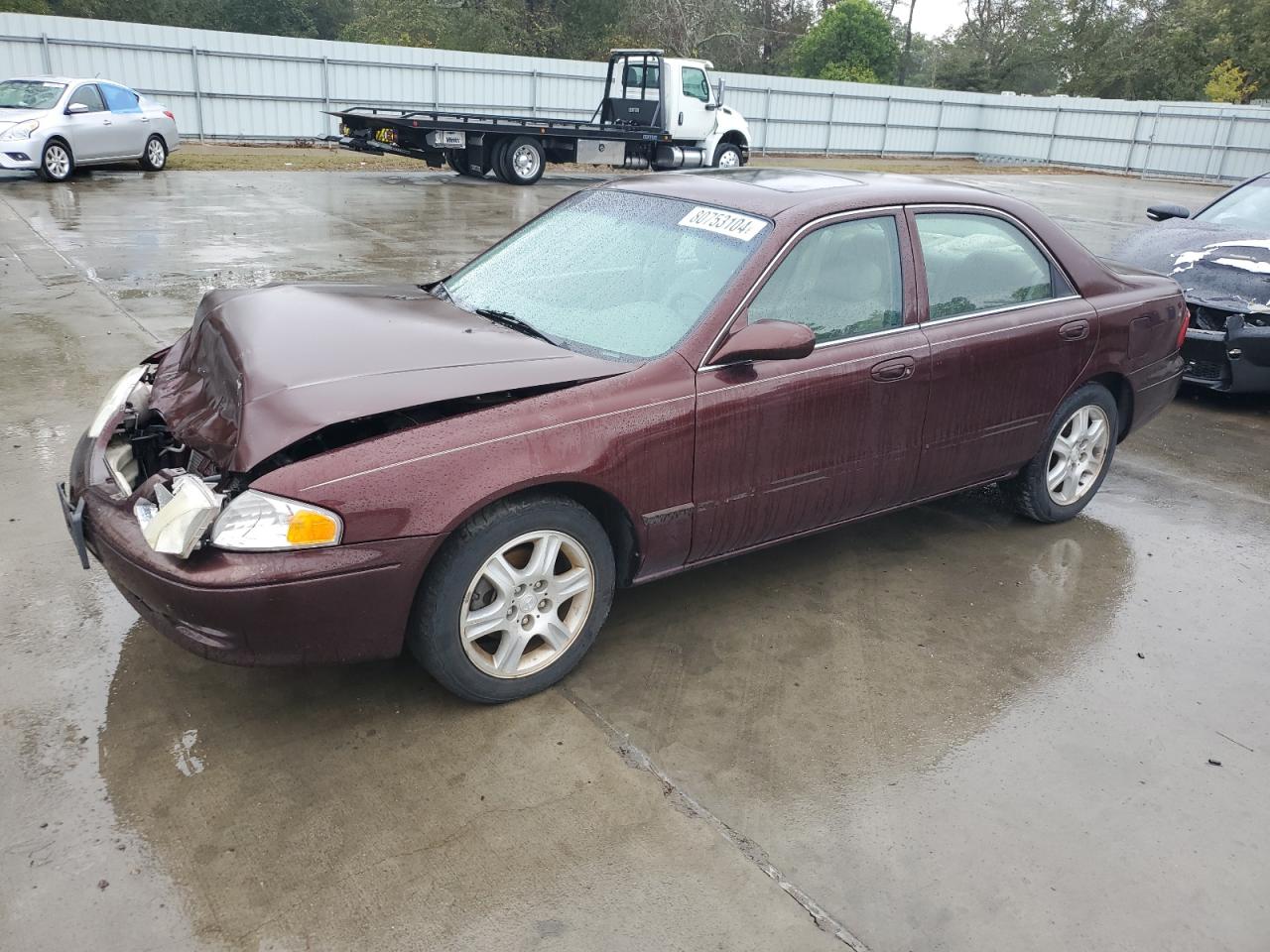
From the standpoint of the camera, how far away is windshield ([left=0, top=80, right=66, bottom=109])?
14.6 metres

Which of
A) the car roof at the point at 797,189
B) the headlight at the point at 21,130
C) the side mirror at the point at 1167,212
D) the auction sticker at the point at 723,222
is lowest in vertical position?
the headlight at the point at 21,130

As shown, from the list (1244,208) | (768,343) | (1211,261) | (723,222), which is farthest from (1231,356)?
(768,343)

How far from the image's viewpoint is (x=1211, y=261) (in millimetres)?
7180

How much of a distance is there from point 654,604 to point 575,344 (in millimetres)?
1106

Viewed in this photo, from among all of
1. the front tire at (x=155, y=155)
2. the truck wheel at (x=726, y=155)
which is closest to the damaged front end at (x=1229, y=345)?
the truck wheel at (x=726, y=155)

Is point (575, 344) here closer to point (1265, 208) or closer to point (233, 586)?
point (233, 586)

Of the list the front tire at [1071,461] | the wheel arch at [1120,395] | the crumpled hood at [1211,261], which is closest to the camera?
the front tire at [1071,461]

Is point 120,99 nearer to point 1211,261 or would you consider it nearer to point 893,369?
point 1211,261

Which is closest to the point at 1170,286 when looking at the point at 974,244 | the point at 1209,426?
the point at 974,244

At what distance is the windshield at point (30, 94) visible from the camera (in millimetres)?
14570

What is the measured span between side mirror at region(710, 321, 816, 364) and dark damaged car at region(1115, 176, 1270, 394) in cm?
472

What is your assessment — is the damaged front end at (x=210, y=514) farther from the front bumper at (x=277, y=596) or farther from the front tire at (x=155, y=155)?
the front tire at (x=155, y=155)

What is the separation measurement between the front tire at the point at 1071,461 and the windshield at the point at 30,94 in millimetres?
15037

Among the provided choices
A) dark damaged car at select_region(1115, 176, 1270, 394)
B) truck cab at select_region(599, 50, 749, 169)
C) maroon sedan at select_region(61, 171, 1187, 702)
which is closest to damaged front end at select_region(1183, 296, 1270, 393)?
dark damaged car at select_region(1115, 176, 1270, 394)
